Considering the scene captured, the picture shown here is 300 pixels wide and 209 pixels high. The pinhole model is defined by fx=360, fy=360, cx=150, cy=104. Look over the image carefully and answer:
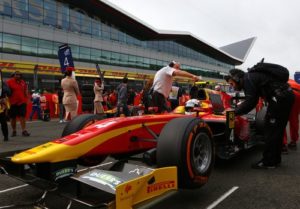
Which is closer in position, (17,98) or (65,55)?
(17,98)

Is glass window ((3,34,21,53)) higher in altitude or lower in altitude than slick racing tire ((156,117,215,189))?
higher

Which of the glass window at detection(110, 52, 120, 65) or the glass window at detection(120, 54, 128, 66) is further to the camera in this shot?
the glass window at detection(120, 54, 128, 66)

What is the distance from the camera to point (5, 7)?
3062 cm

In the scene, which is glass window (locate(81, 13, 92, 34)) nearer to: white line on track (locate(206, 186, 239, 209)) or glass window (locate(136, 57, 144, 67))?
glass window (locate(136, 57, 144, 67))

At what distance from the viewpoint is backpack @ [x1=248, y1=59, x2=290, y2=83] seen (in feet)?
16.8

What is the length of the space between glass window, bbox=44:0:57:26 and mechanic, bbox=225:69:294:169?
33.5 m

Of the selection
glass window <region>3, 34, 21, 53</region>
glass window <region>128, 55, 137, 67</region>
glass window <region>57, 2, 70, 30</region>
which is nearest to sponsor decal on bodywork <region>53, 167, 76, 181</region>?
glass window <region>3, 34, 21, 53</region>

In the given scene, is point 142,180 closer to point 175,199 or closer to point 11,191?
point 175,199

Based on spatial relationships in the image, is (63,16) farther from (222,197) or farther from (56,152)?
(56,152)

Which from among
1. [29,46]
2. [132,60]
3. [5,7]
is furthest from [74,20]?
[132,60]

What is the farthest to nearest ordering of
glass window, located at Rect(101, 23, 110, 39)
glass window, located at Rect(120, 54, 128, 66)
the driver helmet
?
glass window, located at Rect(120, 54, 128, 66) → glass window, located at Rect(101, 23, 110, 39) → the driver helmet

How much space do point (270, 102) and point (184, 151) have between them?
2.30 m

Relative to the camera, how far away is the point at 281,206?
3518 mm

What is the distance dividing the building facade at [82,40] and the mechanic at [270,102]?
16178 millimetres
